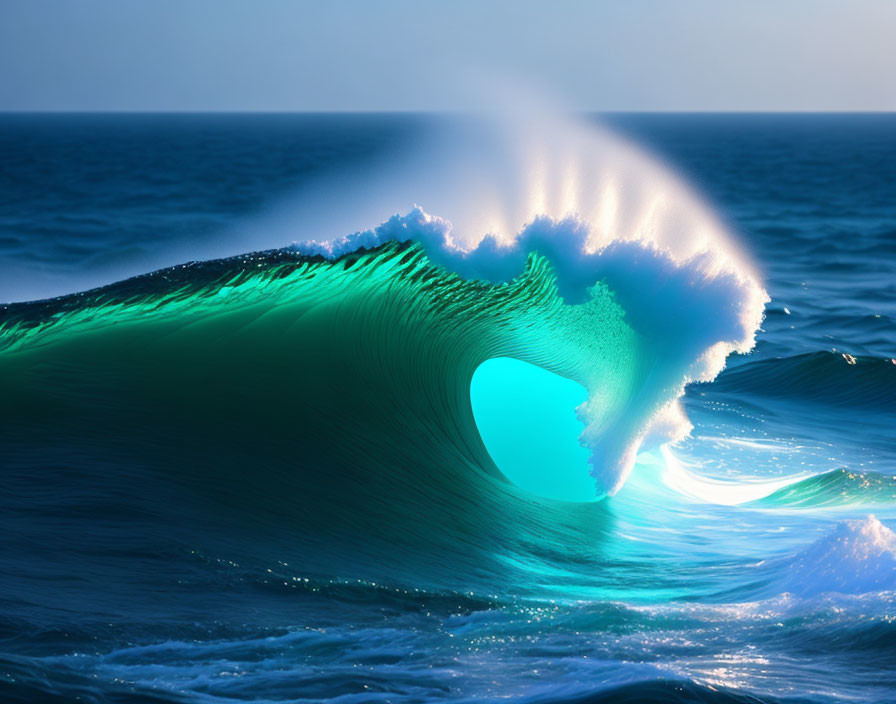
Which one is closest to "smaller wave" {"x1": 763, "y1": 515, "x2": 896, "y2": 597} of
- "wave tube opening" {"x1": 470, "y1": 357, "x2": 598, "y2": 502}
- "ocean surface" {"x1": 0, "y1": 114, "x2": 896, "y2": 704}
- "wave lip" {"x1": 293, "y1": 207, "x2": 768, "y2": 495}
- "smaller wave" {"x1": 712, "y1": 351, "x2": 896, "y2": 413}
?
"ocean surface" {"x1": 0, "y1": 114, "x2": 896, "y2": 704}

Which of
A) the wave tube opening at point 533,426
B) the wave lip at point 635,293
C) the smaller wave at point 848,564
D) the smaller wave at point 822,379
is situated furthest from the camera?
the smaller wave at point 822,379

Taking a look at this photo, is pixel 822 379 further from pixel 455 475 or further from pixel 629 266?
pixel 455 475

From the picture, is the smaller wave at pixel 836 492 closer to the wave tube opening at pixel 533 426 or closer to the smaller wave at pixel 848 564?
the wave tube opening at pixel 533 426

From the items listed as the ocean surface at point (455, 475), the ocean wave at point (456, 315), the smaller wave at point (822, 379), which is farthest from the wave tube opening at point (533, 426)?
the smaller wave at point (822, 379)

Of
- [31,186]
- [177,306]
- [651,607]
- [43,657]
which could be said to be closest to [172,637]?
[43,657]

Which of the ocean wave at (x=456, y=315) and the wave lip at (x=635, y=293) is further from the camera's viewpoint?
the ocean wave at (x=456, y=315)

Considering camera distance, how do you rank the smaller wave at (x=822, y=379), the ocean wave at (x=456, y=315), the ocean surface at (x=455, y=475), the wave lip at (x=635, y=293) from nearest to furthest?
1. the ocean surface at (x=455, y=475)
2. the wave lip at (x=635, y=293)
3. the ocean wave at (x=456, y=315)
4. the smaller wave at (x=822, y=379)

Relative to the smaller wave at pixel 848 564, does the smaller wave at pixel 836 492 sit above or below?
above
